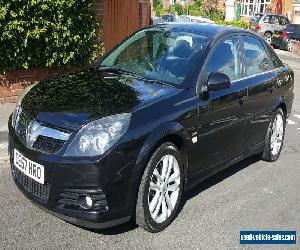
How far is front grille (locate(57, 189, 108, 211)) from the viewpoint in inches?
131

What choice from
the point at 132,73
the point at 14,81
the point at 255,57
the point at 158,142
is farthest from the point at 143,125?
the point at 14,81

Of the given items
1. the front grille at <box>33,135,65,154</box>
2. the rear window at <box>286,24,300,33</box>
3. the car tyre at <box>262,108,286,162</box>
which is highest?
the front grille at <box>33,135,65,154</box>

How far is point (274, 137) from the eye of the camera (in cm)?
596

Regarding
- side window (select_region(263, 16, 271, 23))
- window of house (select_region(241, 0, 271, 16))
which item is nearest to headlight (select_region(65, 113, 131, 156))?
side window (select_region(263, 16, 271, 23))

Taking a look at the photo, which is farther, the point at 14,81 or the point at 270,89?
the point at 14,81

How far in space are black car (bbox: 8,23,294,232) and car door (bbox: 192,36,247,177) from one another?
0.04 ft

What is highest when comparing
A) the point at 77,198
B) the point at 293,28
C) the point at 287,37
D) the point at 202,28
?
the point at 202,28

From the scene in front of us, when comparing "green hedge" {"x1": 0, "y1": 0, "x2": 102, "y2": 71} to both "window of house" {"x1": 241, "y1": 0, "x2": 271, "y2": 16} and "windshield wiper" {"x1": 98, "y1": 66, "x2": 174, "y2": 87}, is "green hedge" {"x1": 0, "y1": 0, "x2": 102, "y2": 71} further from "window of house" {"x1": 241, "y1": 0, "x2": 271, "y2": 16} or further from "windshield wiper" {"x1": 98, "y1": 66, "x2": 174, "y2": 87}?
"window of house" {"x1": 241, "y1": 0, "x2": 271, "y2": 16}

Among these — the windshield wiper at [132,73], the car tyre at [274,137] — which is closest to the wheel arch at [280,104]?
the car tyre at [274,137]

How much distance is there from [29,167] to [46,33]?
4.50 metres

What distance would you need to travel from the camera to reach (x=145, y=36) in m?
5.13

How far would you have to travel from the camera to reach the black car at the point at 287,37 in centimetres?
2364

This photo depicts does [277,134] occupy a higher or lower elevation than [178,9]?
lower

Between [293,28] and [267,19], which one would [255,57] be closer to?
[293,28]
